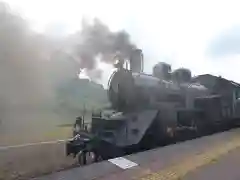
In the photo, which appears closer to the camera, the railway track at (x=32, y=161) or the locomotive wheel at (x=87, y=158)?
the railway track at (x=32, y=161)

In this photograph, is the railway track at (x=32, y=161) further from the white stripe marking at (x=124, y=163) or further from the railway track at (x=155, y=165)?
the white stripe marking at (x=124, y=163)

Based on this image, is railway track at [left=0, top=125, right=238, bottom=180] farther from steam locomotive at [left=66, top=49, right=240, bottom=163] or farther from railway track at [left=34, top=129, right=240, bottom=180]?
railway track at [left=34, top=129, right=240, bottom=180]

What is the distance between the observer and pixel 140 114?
14000mm

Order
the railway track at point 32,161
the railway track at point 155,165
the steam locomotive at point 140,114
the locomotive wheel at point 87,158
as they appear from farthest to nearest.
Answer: the steam locomotive at point 140,114, the locomotive wheel at point 87,158, the railway track at point 32,161, the railway track at point 155,165

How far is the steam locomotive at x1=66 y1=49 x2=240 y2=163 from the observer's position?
1303 cm

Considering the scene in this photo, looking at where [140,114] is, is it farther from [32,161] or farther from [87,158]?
[32,161]

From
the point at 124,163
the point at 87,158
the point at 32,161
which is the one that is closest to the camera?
the point at 124,163

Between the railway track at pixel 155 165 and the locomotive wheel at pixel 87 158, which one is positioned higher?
the railway track at pixel 155 165

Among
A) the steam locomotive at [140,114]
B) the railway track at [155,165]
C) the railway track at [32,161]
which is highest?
the steam locomotive at [140,114]

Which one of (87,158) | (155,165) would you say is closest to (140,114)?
(87,158)

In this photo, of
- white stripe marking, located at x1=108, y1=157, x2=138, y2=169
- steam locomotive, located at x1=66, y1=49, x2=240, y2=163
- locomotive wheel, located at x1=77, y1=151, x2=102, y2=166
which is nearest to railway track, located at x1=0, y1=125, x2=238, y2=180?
locomotive wheel, located at x1=77, y1=151, x2=102, y2=166

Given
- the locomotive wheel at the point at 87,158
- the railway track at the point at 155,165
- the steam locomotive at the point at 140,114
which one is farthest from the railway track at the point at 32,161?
the railway track at the point at 155,165

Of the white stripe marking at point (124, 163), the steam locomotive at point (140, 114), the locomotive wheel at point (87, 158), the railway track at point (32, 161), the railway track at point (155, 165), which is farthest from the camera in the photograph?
the steam locomotive at point (140, 114)

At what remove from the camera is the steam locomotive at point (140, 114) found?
13.0 metres
